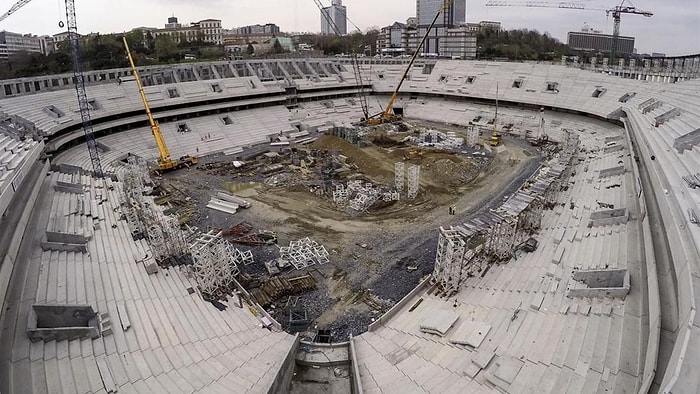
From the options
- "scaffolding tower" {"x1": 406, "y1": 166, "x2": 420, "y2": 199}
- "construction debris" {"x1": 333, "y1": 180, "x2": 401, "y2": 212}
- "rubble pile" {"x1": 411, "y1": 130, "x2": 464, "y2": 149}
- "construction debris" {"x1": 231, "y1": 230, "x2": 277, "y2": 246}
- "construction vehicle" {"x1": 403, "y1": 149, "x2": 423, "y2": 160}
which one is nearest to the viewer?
"construction debris" {"x1": 231, "y1": 230, "x2": 277, "y2": 246}

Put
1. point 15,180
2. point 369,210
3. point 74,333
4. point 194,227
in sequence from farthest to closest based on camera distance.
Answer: point 369,210 → point 194,227 → point 15,180 → point 74,333

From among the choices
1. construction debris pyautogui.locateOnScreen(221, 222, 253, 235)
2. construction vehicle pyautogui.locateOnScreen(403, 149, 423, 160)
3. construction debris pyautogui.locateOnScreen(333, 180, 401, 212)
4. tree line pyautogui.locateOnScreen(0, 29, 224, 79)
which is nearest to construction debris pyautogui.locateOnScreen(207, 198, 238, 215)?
construction debris pyautogui.locateOnScreen(221, 222, 253, 235)

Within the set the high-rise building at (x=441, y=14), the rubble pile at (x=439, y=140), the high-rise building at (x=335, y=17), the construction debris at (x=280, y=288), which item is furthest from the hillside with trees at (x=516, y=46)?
the construction debris at (x=280, y=288)

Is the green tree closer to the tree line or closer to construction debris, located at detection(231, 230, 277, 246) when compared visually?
the tree line

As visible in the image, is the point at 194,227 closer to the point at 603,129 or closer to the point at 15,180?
the point at 15,180

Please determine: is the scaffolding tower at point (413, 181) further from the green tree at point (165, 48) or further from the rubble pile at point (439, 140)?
the green tree at point (165, 48)

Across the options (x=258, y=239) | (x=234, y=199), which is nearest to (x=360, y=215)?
(x=258, y=239)

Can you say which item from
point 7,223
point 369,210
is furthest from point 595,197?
point 7,223
